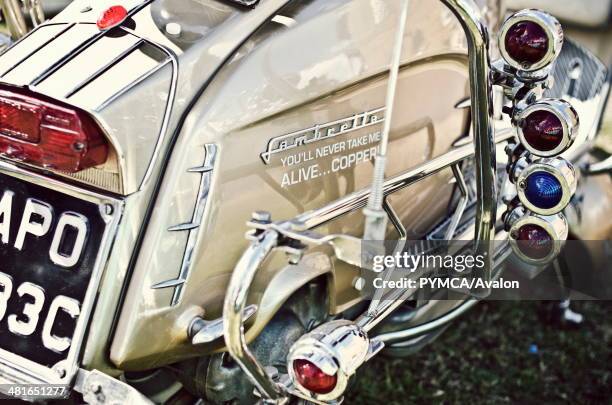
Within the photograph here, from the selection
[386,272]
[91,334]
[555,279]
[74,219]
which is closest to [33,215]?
[74,219]

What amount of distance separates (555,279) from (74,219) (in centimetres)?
232

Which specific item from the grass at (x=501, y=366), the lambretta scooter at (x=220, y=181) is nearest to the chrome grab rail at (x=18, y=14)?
the lambretta scooter at (x=220, y=181)

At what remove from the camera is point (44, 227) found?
7.02ft

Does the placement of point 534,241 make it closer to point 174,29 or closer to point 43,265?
point 174,29

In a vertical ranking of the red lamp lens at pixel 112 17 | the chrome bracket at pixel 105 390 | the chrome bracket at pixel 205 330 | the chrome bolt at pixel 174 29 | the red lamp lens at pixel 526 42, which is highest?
the red lamp lens at pixel 526 42

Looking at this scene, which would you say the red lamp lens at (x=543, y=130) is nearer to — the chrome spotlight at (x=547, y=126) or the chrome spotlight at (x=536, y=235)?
the chrome spotlight at (x=547, y=126)

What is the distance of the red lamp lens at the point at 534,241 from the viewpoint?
7.88 feet

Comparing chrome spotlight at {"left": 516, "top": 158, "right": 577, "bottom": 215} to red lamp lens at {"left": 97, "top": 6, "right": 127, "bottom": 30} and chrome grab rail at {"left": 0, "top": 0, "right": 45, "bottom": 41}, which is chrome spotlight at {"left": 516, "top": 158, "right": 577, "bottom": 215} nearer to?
red lamp lens at {"left": 97, "top": 6, "right": 127, "bottom": 30}

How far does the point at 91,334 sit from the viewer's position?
207cm

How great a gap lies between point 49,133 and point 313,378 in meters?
0.81

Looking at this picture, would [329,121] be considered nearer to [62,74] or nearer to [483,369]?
[62,74]

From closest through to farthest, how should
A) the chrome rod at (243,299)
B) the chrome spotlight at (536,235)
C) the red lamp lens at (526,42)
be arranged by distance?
the chrome rod at (243,299), the red lamp lens at (526,42), the chrome spotlight at (536,235)

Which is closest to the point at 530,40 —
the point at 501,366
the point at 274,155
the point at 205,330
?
the point at 274,155

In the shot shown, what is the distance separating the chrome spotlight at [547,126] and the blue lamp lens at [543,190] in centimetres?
6
